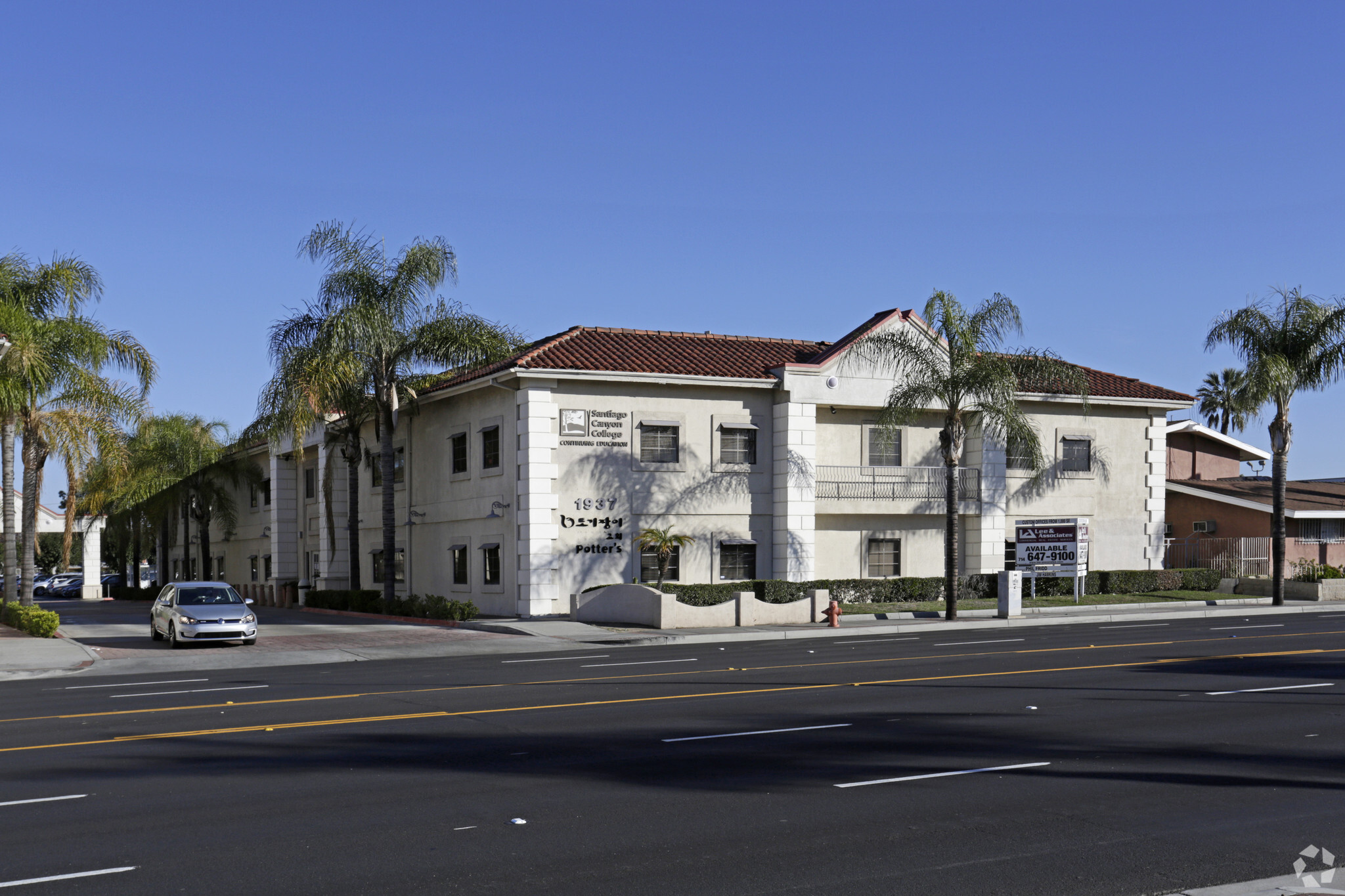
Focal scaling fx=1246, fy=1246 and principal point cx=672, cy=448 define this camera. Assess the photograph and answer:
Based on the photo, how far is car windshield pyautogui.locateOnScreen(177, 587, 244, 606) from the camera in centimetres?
2815

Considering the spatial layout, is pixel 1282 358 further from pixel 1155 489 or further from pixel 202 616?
pixel 202 616

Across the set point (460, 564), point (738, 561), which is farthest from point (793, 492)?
point (460, 564)

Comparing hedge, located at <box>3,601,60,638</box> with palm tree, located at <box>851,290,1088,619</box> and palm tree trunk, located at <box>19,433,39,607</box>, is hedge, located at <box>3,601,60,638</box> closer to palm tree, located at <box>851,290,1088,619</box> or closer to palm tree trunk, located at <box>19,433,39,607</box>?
palm tree trunk, located at <box>19,433,39,607</box>

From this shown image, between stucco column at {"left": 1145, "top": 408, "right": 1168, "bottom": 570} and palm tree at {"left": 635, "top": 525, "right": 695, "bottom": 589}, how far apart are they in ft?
56.2

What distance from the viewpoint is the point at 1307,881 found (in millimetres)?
7105

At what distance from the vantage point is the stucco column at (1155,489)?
42344 millimetres

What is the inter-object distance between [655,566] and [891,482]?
26.4 feet

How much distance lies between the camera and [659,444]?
3541cm

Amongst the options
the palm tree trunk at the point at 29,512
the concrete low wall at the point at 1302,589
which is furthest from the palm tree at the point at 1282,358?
the palm tree trunk at the point at 29,512

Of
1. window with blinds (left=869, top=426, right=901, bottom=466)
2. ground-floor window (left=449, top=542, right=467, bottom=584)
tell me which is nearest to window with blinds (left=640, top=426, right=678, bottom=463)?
ground-floor window (left=449, top=542, right=467, bottom=584)

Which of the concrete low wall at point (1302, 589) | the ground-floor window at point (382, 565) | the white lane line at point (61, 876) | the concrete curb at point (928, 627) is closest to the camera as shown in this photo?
the white lane line at point (61, 876)

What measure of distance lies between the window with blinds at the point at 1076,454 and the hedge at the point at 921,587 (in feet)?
11.6

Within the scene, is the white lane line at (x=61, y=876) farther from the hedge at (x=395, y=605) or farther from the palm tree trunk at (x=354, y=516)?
the palm tree trunk at (x=354, y=516)
